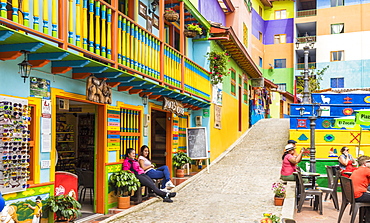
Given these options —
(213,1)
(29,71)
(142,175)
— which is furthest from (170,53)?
(213,1)

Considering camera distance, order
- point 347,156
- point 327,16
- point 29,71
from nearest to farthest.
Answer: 1. point 29,71
2. point 347,156
3. point 327,16

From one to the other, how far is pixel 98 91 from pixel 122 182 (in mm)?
2150

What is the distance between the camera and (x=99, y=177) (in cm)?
880

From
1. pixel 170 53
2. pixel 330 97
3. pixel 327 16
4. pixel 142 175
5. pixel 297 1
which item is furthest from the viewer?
pixel 297 1

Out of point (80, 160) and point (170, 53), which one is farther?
point (80, 160)

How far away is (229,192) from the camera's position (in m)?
11.7

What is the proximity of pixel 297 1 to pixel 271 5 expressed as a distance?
2.66m

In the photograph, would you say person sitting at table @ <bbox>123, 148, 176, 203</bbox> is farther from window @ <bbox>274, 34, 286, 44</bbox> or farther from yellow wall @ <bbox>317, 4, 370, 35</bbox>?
window @ <bbox>274, 34, 286, 44</bbox>

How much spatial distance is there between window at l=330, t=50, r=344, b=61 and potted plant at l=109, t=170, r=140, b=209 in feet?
110

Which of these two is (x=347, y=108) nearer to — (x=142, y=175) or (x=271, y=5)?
(x=142, y=175)

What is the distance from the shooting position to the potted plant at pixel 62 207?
6.56 metres

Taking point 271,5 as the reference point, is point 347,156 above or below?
below

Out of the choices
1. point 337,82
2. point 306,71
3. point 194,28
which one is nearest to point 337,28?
point 337,82

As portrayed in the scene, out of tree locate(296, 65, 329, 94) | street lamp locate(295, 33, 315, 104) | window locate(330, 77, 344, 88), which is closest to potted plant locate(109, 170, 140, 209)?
street lamp locate(295, 33, 315, 104)
